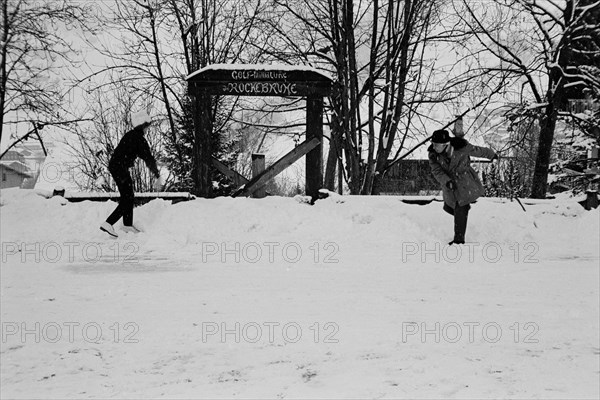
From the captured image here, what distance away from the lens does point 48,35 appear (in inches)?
557

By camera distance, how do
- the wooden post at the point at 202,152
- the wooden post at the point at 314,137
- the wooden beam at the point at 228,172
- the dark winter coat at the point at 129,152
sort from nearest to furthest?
1. the dark winter coat at the point at 129,152
2. the wooden post at the point at 314,137
3. the wooden post at the point at 202,152
4. the wooden beam at the point at 228,172

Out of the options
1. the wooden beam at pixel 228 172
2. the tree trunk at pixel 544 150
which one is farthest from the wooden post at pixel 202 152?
the tree trunk at pixel 544 150

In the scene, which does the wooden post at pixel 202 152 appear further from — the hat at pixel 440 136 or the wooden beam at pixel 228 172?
the hat at pixel 440 136

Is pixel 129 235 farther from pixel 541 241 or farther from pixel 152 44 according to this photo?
pixel 152 44

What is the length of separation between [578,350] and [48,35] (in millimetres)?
14753

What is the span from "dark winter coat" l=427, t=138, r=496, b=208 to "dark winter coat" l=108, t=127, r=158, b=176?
4370 millimetres

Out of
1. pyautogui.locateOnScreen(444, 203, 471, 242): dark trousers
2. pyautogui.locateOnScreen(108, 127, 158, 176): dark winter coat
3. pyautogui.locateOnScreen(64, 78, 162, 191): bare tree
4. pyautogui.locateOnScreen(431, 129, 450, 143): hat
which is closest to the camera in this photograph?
pyautogui.locateOnScreen(444, 203, 471, 242): dark trousers

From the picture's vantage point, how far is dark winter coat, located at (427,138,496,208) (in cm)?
758

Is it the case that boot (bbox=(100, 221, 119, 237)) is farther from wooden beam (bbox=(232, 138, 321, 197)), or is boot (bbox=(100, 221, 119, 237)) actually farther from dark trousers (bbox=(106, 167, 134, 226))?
wooden beam (bbox=(232, 138, 321, 197))

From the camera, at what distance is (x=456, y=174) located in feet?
25.2

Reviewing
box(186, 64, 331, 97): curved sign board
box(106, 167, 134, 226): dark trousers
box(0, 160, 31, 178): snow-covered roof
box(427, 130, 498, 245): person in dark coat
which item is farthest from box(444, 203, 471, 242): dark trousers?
box(0, 160, 31, 178): snow-covered roof

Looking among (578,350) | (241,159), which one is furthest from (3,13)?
(241,159)

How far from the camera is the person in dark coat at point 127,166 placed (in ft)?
25.7

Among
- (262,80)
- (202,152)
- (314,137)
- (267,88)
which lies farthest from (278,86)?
(202,152)
